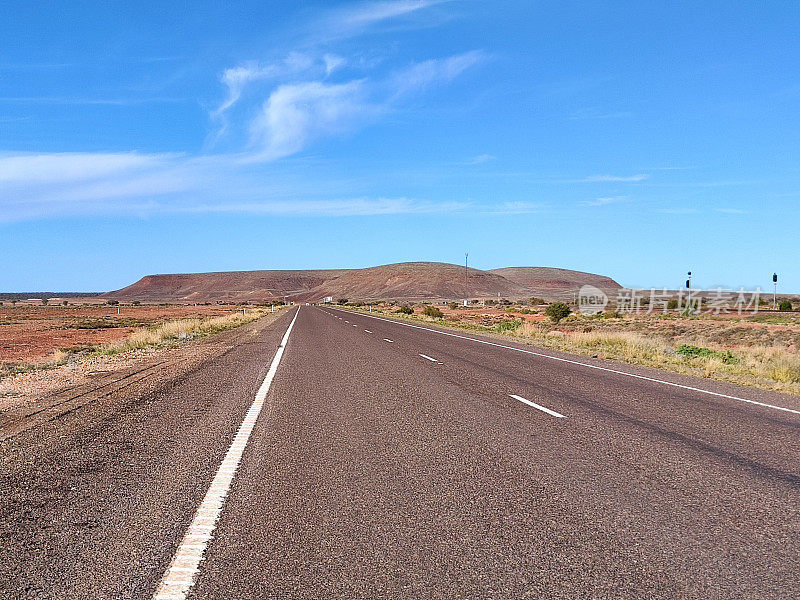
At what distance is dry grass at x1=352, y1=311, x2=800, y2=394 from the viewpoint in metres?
16.8

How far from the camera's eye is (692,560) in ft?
13.5

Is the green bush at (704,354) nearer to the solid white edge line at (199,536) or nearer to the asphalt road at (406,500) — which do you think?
the asphalt road at (406,500)

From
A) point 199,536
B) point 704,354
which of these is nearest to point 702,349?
point 704,354

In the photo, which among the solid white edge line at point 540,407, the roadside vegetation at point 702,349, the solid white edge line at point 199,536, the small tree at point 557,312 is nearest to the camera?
the solid white edge line at point 199,536

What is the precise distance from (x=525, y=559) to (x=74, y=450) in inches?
205

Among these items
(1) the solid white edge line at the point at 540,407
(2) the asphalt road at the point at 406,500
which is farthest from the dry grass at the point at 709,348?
(2) the asphalt road at the point at 406,500

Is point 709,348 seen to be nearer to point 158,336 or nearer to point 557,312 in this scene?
point 557,312

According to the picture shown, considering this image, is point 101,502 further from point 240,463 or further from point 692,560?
point 692,560

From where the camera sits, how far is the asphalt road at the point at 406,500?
386cm

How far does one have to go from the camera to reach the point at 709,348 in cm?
3175

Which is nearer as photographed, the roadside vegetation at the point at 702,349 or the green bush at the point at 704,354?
the roadside vegetation at the point at 702,349

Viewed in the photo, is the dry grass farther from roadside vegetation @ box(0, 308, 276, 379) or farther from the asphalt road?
roadside vegetation @ box(0, 308, 276, 379)

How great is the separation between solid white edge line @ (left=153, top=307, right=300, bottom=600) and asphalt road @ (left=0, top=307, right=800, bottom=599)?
0.06 feet

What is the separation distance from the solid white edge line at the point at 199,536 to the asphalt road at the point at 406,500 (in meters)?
0.02
